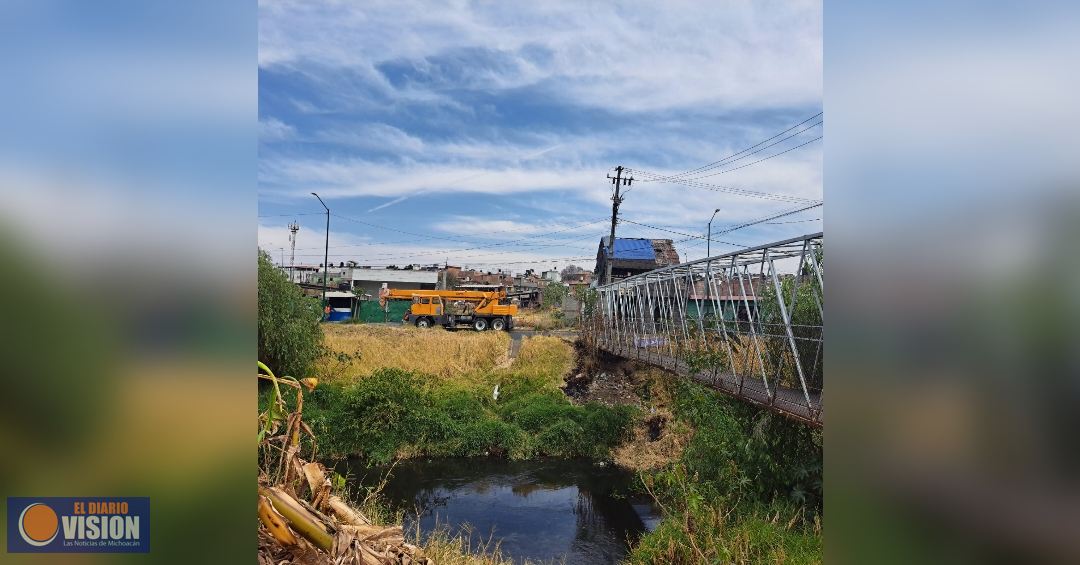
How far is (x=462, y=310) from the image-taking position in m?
27.6

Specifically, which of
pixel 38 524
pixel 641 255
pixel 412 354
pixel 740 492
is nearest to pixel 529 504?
pixel 740 492

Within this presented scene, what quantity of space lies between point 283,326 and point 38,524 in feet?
47.7

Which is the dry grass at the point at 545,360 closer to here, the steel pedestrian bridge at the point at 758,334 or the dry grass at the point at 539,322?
the steel pedestrian bridge at the point at 758,334

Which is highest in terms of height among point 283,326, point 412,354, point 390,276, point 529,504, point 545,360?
point 390,276

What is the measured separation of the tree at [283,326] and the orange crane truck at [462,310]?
10.8 meters

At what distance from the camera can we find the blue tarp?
28061 mm

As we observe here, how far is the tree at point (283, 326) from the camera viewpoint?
563 inches

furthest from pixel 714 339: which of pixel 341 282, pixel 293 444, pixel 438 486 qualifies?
pixel 341 282

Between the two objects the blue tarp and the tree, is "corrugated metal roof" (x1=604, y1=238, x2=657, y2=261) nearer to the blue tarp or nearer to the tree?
the blue tarp

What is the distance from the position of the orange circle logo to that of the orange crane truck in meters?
25.6

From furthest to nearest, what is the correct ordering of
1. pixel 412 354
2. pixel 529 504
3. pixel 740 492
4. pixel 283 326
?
pixel 412 354 < pixel 283 326 < pixel 529 504 < pixel 740 492

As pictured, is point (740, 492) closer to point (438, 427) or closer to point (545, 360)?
point (438, 427)

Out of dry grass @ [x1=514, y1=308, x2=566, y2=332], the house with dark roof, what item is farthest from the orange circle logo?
dry grass @ [x1=514, y1=308, x2=566, y2=332]

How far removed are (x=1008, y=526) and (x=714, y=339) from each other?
28.0 ft
